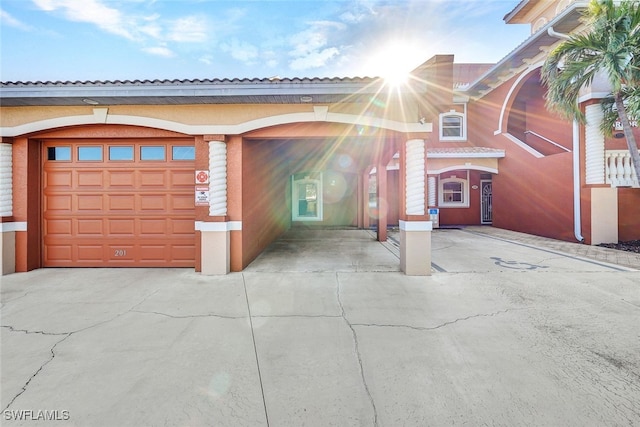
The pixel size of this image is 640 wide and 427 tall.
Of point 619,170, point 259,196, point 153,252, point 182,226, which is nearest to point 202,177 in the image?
point 182,226

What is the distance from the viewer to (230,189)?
579cm

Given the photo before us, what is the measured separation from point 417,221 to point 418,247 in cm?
52

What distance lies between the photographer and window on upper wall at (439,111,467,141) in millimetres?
14711

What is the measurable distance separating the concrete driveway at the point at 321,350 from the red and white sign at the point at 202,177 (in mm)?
1942

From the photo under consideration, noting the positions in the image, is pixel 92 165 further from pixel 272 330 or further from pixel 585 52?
pixel 585 52

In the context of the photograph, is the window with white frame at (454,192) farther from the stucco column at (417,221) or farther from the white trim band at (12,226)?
the white trim band at (12,226)

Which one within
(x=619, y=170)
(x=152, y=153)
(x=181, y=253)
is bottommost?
(x=181, y=253)

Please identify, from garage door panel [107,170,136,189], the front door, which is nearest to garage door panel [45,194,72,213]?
garage door panel [107,170,136,189]

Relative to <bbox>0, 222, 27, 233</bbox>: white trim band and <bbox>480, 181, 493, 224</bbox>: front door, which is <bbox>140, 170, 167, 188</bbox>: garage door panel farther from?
<bbox>480, 181, 493, 224</bbox>: front door

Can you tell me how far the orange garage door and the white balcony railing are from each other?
468 inches

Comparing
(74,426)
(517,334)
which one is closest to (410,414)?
(517,334)

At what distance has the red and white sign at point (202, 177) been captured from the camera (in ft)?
18.6

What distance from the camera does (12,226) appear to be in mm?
5742

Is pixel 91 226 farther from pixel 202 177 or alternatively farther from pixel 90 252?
pixel 202 177
